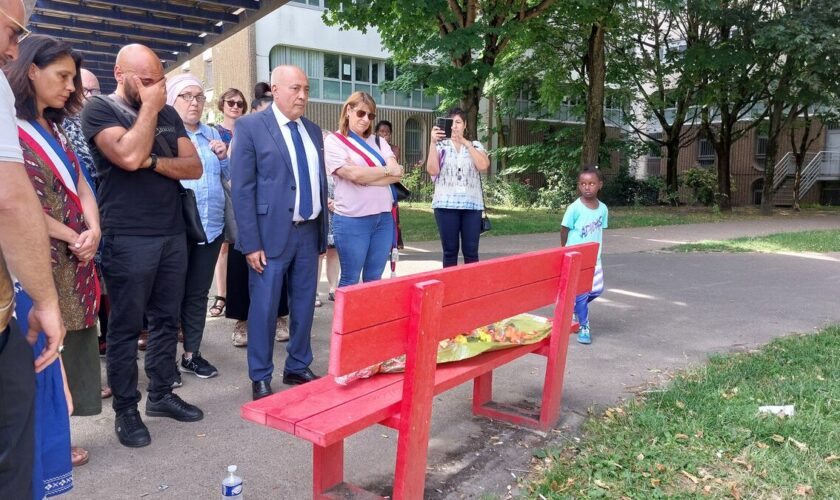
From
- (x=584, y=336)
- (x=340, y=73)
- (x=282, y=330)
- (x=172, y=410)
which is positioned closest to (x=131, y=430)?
(x=172, y=410)

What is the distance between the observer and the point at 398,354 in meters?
2.68

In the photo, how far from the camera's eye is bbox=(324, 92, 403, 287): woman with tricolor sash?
4.76 metres

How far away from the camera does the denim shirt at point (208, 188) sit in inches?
185

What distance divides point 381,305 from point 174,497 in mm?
1366

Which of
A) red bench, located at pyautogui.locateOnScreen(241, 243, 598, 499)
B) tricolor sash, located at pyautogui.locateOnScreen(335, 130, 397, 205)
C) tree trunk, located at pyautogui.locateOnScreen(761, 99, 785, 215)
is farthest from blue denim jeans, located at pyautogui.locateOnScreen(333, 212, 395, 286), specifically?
tree trunk, located at pyautogui.locateOnScreen(761, 99, 785, 215)

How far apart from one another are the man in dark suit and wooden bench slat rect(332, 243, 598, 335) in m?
1.48

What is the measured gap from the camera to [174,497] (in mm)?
2990

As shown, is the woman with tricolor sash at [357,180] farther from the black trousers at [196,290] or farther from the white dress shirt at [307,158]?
the black trousers at [196,290]

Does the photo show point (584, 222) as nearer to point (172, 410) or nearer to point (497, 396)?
point (497, 396)

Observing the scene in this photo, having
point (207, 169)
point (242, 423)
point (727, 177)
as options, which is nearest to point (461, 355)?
point (242, 423)

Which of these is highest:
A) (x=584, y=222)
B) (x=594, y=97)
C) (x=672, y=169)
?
(x=594, y=97)

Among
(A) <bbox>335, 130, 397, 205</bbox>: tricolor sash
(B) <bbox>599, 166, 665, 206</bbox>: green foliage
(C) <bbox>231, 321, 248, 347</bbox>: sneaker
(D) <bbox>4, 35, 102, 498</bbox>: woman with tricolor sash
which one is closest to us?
(D) <bbox>4, 35, 102, 498</bbox>: woman with tricolor sash

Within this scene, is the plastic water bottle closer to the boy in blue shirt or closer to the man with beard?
the man with beard

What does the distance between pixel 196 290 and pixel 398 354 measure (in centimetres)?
240
